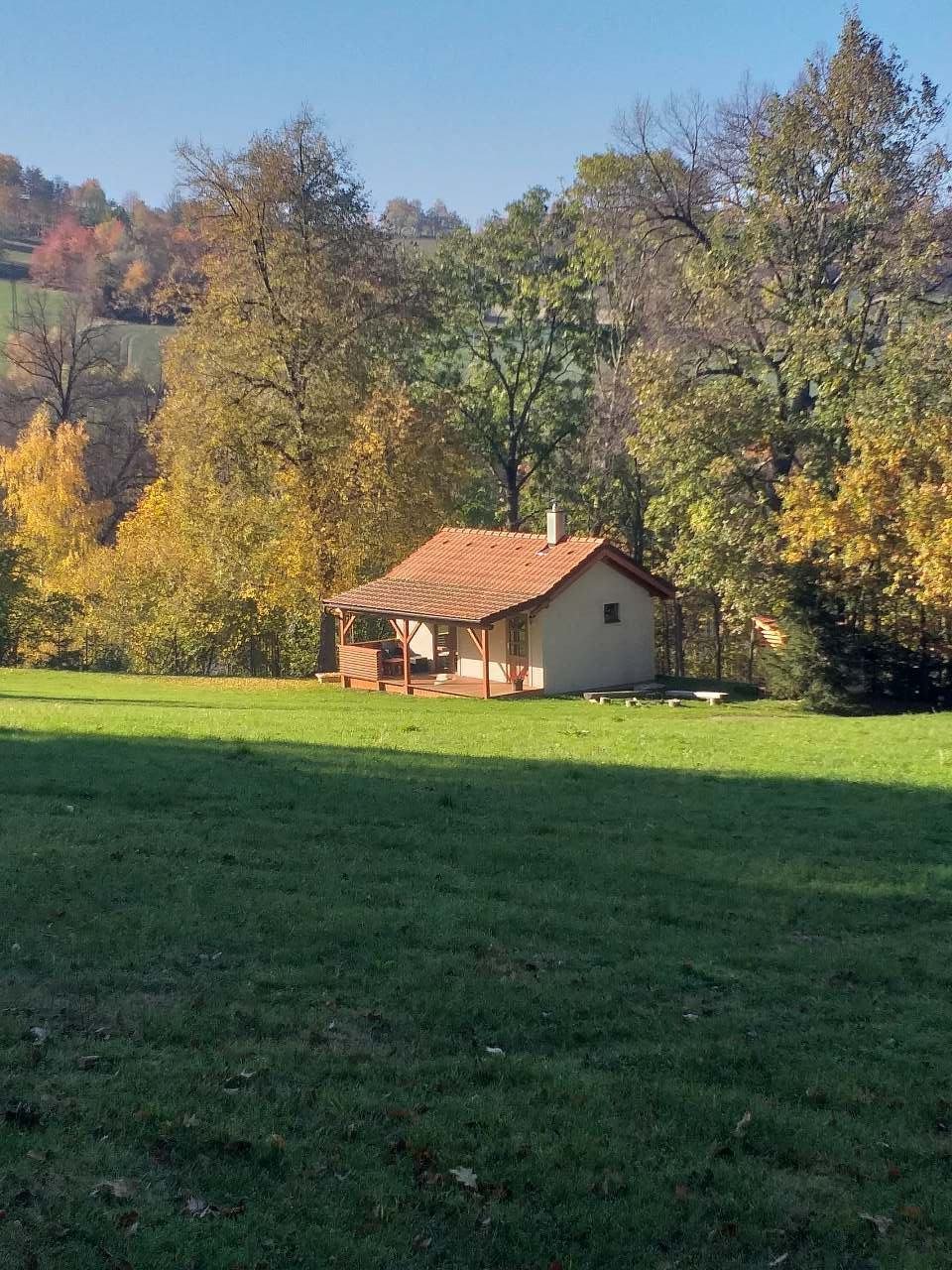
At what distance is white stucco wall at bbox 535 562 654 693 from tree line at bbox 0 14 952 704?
7.01 ft

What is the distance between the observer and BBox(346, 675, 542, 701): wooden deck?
36031 mm

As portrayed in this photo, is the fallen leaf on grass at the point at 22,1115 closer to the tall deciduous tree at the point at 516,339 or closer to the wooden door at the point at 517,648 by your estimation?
the wooden door at the point at 517,648

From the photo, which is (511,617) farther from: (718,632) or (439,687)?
(718,632)

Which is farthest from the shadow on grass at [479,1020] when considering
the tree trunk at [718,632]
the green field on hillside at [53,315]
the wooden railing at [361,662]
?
the green field on hillside at [53,315]

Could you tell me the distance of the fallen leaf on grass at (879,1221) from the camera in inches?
188

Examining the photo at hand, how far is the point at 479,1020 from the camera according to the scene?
693 centimetres

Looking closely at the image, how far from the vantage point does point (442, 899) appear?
30.3 ft

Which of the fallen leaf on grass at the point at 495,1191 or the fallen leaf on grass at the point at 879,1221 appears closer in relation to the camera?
the fallen leaf on grass at the point at 879,1221

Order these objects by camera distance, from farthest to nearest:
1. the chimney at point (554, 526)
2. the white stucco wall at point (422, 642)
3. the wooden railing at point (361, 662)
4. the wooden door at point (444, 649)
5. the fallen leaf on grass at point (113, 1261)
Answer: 1. the white stucco wall at point (422, 642)
2. the wooden door at point (444, 649)
3. the wooden railing at point (361, 662)
4. the chimney at point (554, 526)
5. the fallen leaf on grass at point (113, 1261)

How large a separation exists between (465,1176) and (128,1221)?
1.35 meters

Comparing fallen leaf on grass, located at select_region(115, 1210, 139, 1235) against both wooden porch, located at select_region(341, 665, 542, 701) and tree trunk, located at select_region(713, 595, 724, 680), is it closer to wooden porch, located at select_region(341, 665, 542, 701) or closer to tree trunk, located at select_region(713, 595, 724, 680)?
wooden porch, located at select_region(341, 665, 542, 701)

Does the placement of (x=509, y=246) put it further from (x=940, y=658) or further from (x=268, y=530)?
(x=940, y=658)

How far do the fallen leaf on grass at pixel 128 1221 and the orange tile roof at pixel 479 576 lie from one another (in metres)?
30.6

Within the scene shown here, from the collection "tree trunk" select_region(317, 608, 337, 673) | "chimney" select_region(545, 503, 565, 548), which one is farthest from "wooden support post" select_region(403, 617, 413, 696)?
"tree trunk" select_region(317, 608, 337, 673)
